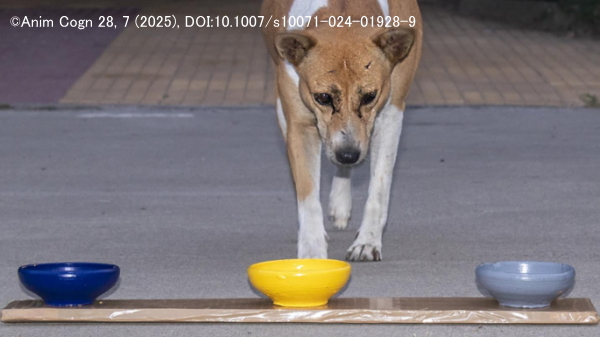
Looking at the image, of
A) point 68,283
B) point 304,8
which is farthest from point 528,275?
point 304,8

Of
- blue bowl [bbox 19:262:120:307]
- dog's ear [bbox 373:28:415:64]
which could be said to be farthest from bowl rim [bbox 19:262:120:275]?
dog's ear [bbox 373:28:415:64]

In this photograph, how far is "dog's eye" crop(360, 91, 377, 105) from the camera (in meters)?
4.66

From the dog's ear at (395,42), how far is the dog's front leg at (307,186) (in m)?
0.54

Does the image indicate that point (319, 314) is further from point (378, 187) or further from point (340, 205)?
point (340, 205)

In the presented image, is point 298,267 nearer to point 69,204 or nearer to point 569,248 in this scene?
point 569,248

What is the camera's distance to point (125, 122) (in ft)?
34.2

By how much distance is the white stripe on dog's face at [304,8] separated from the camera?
5109 millimetres

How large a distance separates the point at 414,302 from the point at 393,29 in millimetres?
1315

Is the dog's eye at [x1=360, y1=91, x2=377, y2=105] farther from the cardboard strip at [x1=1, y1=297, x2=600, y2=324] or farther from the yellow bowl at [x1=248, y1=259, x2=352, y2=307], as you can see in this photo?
the cardboard strip at [x1=1, y1=297, x2=600, y2=324]

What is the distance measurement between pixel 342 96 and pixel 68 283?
1.47 meters

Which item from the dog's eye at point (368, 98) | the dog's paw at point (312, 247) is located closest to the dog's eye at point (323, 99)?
the dog's eye at point (368, 98)

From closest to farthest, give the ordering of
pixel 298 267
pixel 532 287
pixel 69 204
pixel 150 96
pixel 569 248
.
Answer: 1. pixel 532 287
2. pixel 298 267
3. pixel 569 248
4. pixel 69 204
5. pixel 150 96

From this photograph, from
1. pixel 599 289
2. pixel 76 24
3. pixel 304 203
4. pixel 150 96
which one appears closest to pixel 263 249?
pixel 304 203

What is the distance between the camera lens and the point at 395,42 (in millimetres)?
4797
